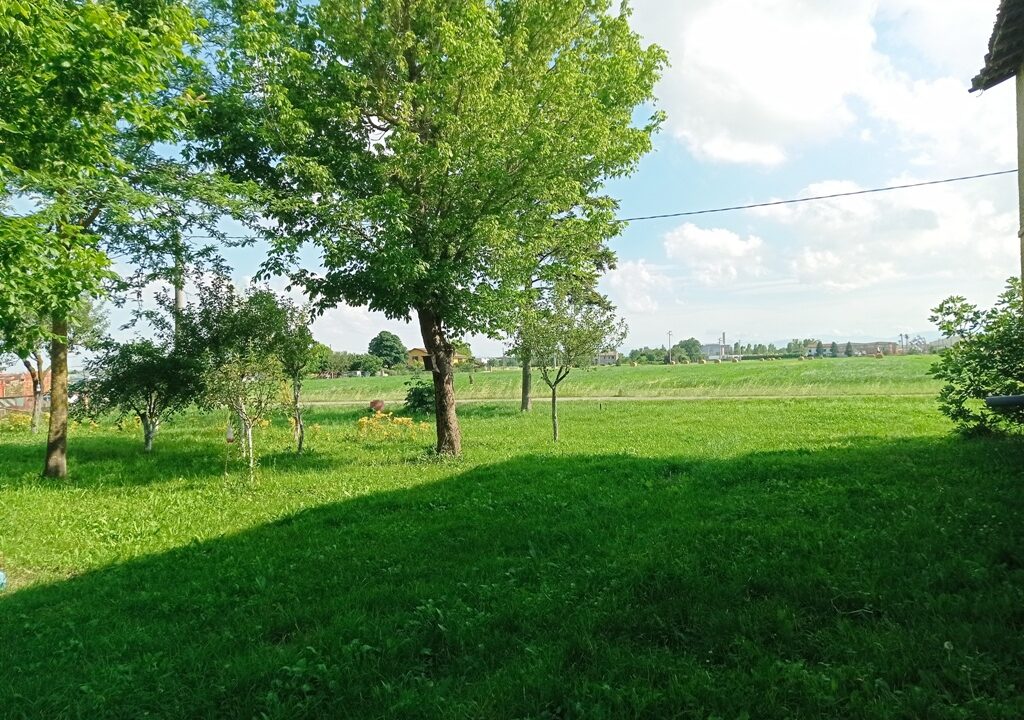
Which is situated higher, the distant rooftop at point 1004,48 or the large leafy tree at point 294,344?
the distant rooftop at point 1004,48

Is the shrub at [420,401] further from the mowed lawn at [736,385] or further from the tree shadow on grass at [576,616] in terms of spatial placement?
the tree shadow on grass at [576,616]

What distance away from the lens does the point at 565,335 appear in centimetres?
1692

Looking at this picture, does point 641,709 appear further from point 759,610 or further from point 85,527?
point 85,527

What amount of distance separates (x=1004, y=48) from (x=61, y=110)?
46.7ft

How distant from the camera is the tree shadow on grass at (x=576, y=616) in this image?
3.27 m

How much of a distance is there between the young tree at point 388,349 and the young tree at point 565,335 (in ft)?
302

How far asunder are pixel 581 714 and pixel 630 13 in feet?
46.7

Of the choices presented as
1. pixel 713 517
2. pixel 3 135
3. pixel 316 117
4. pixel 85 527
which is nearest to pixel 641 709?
pixel 713 517

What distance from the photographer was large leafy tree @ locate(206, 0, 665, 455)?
10477 millimetres

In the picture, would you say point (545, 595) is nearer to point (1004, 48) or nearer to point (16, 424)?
point (1004, 48)

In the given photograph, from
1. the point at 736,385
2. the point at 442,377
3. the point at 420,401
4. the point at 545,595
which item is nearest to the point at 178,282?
the point at 442,377

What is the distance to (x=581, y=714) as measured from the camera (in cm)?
312

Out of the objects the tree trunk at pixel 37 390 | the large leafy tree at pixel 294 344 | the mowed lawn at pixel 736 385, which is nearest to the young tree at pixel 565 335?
the large leafy tree at pixel 294 344

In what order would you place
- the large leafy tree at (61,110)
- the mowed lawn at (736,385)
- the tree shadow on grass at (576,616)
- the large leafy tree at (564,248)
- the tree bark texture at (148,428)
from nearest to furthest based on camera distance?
the tree shadow on grass at (576,616) → the large leafy tree at (61,110) → the large leafy tree at (564,248) → the tree bark texture at (148,428) → the mowed lawn at (736,385)
